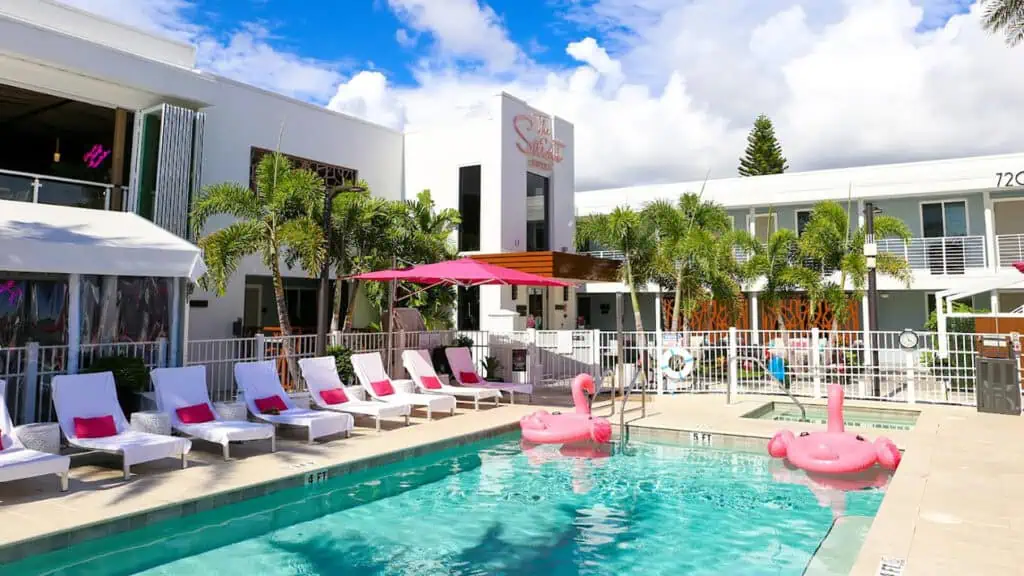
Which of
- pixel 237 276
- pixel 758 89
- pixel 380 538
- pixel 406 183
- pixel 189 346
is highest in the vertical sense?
pixel 758 89

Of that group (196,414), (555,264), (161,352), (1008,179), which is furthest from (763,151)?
(196,414)

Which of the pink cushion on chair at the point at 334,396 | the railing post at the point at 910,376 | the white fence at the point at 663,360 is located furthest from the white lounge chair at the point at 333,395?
the railing post at the point at 910,376

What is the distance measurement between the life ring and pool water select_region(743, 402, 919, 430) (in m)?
2.09

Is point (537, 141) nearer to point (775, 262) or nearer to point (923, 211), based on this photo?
point (775, 262)

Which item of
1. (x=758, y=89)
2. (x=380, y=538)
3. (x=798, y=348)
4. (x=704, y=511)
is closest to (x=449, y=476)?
(x=380, y=538)

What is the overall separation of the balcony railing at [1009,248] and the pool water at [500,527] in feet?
64.9

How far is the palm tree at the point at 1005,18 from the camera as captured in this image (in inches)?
600

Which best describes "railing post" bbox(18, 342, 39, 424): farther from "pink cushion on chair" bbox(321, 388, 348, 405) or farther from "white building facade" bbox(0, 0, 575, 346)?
"pink cushion on chair" bbox(321, 388, 348, 405)

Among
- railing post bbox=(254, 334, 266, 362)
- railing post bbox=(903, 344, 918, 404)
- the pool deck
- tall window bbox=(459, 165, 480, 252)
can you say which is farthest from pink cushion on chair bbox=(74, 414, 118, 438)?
railing post bbox=(903, 344, 918, 404)

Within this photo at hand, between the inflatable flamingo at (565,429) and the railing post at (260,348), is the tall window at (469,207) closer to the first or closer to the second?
the railing post at (260,348)

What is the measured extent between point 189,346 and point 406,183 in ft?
38.1

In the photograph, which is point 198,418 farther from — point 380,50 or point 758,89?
point 758,89

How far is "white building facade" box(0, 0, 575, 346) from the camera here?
46.3ft

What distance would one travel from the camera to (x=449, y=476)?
926 centimetres
